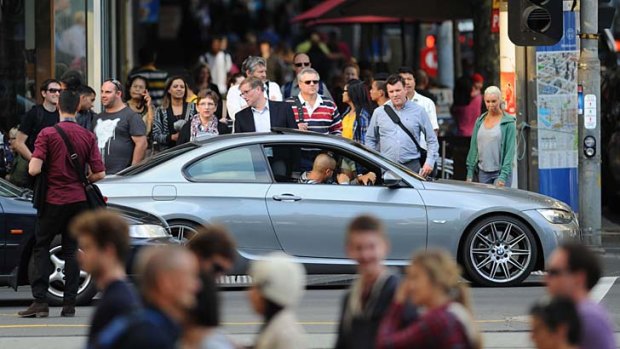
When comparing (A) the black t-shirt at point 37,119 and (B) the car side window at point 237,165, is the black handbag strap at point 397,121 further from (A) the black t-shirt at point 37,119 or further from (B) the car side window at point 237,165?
(A) the black t-shirt at point 37,119

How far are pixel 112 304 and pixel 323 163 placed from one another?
743 cm

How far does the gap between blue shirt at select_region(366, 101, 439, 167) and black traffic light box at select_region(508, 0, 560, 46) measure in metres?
1.36

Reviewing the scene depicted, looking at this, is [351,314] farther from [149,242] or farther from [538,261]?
[538,261]

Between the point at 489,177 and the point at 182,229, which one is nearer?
the point at 182,229

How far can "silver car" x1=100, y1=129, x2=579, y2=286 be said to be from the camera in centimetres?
1294

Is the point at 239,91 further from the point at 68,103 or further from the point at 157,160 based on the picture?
the point at 68,103

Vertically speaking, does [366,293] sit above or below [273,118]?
below

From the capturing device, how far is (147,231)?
39.3ft

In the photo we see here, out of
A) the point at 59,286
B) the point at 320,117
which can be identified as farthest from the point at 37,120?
the point at 59,286

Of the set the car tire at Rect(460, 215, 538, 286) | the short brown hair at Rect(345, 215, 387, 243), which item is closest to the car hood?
the car tire at Rect(460, 215, 538, 286)

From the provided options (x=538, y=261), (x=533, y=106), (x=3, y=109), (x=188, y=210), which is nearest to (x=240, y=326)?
(x=188, y=210)

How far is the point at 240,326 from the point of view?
36.4ft

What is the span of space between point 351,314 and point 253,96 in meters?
8.74

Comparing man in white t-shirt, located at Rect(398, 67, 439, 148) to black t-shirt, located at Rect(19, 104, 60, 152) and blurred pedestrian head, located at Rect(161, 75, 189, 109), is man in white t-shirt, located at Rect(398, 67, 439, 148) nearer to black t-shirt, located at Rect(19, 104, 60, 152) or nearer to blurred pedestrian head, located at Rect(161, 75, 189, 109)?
blurred pedestrian head, located at Rect(161, 75, 189, 109)
